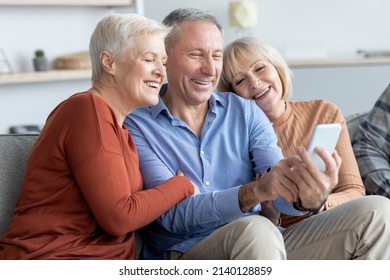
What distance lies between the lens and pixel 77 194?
6.01ft

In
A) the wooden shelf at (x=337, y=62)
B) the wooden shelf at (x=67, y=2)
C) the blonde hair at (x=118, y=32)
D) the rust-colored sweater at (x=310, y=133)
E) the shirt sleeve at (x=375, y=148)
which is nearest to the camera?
the blonde hair at (x=118, y=32)

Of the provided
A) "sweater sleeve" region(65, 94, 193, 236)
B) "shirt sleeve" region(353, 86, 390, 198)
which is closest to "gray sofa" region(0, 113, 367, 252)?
"sweater sleeve" region(65, 94, 193, 236)

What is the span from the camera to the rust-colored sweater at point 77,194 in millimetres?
1781

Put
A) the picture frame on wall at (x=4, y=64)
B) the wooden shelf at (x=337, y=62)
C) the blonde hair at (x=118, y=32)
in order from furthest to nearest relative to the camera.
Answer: the wooden shelf at (x=337, y=62)
the picture frame on wall at (x=4, y=64)
the blonde hair at (x=118, y=32)

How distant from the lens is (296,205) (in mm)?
1995

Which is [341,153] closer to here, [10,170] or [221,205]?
[221,205]

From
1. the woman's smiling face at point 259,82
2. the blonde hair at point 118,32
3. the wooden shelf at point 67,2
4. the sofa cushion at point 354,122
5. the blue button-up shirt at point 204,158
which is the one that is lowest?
the sofa cushion at point 354,122

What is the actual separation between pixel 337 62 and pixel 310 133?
272cm

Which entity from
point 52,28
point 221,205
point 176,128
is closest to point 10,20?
point 52,28

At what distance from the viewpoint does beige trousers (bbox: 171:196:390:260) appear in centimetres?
179

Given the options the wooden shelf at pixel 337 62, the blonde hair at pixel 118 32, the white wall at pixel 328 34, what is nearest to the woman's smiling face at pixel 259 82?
the blonde hair at pixel 118 32

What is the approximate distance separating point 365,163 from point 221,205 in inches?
34.2

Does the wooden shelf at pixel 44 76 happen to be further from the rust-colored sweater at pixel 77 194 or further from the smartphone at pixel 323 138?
the smartphone at pixel 323 138

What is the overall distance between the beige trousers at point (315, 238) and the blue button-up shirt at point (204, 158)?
0.08 metres
